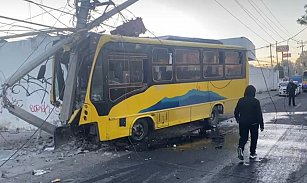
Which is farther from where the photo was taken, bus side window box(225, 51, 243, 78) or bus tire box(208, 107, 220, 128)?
bus side window box(225, 51, 243, 78)

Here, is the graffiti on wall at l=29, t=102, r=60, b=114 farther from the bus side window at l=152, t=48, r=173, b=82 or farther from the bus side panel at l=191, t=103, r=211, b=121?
the bus side panel at l=191, t=103, r=211, b=121

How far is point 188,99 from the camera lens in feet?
40.0

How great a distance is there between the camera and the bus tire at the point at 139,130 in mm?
10344

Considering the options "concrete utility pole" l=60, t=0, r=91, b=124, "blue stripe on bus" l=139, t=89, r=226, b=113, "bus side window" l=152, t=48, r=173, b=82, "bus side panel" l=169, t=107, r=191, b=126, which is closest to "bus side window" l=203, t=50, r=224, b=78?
"blue stripe on bus" l=139, t=89, r=226, b=113

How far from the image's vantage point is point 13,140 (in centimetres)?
1201

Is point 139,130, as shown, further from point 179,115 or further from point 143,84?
point 179,115

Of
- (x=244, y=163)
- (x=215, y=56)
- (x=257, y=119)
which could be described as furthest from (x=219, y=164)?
(x=215, y=56)

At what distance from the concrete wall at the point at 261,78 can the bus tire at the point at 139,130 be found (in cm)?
2074

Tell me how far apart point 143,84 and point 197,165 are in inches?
134

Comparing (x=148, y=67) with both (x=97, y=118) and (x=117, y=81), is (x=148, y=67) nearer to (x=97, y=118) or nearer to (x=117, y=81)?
(x=117, y=81)

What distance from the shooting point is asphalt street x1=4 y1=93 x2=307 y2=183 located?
6.93m

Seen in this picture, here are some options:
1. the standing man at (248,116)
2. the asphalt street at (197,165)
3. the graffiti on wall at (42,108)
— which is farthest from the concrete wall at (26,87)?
the standing man at (248,116)

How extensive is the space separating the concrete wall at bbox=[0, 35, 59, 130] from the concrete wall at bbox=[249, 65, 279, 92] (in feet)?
66.4

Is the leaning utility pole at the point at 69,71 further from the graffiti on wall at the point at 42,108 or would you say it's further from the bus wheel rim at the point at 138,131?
the graffiti on wall at the point at 42,108
